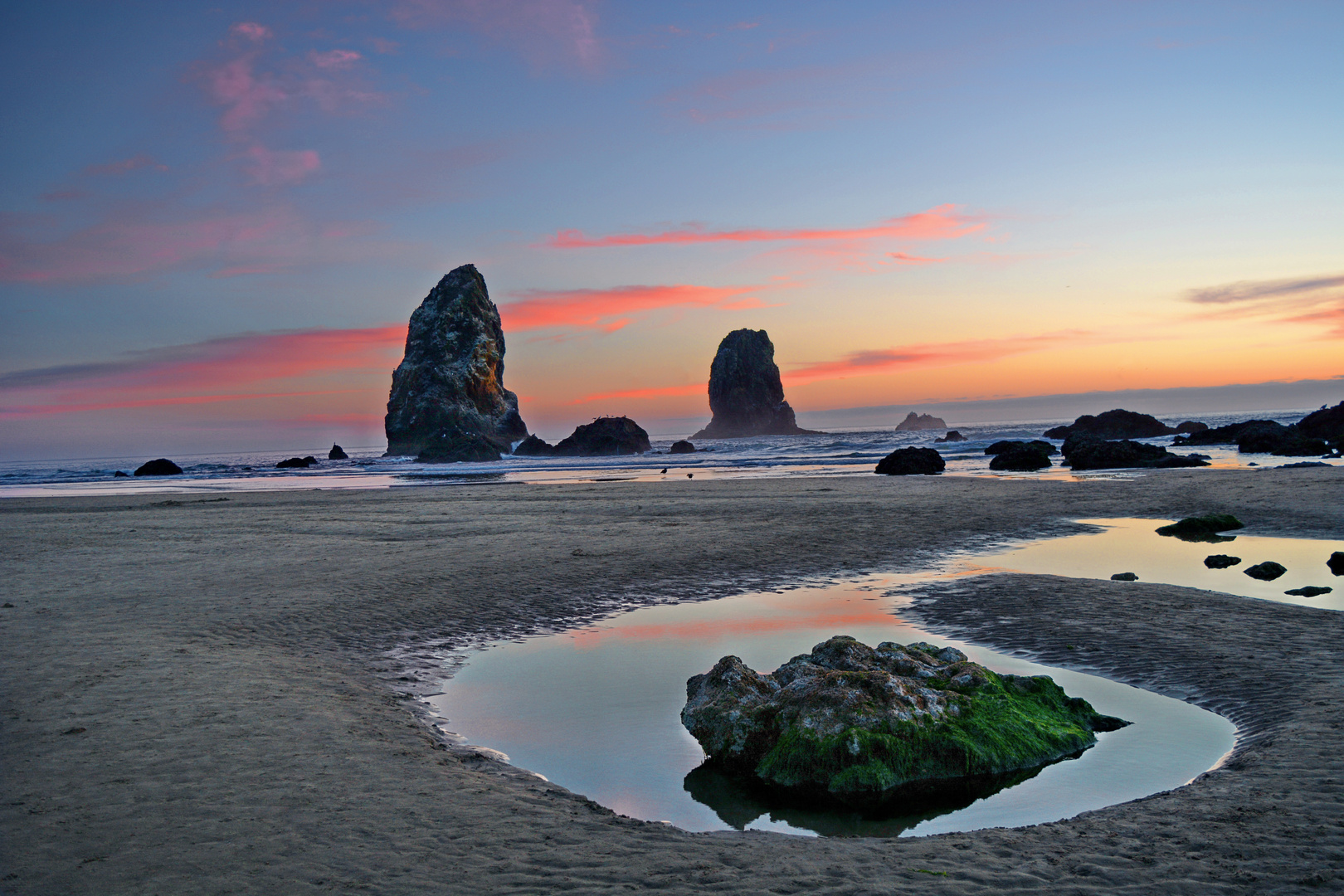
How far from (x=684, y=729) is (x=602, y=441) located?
88025 millimetres

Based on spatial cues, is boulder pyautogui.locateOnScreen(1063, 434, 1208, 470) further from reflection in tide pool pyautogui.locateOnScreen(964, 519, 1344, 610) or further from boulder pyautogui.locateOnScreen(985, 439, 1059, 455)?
reflection in tide pool pyautogui.locateOnScreen(964, 519, 1344, 610)

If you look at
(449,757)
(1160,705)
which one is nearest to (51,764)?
(449,757)

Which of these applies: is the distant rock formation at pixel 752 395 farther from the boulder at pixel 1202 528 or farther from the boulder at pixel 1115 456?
the boulder at pixel 1202 528

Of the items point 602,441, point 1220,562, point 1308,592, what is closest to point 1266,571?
point 1220,562

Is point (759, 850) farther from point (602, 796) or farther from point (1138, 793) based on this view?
point (1138, 793)

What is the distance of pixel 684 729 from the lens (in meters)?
7.67

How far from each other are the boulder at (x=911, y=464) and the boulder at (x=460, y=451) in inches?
2067

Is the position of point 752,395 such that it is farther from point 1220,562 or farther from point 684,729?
point 684,729

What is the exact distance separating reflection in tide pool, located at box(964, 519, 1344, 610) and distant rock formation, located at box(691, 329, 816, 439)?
5495 inches

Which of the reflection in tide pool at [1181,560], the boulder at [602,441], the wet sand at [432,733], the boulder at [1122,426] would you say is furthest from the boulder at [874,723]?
the boulder at [602,441]

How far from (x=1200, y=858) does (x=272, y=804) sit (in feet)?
19.9

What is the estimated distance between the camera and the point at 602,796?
6.20 m

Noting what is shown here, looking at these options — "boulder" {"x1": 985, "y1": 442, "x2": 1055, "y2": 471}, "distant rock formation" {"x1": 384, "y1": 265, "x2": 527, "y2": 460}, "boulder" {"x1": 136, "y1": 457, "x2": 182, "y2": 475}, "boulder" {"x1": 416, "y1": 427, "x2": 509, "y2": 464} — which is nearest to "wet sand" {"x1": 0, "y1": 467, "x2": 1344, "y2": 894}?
"boulder" {"x1": 985, "y1": 442, "x2": 1055, "y2": 471}

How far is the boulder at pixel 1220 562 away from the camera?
48.9 feet
